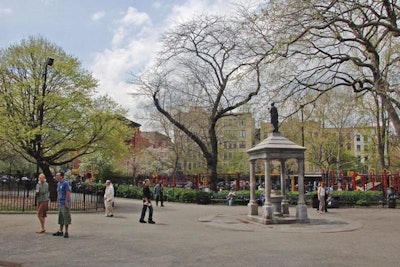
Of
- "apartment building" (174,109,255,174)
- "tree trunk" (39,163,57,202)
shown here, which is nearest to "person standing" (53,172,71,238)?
"tree trunk" (39,163,57,202)

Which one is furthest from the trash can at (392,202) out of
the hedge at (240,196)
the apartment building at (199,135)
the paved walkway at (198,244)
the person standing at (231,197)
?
the apartment building at (199,135)

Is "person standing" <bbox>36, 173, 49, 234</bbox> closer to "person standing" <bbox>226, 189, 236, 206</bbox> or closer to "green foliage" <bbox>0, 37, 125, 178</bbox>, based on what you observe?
"green foliage" <bbox>0, 37, 125, 178</bbox>

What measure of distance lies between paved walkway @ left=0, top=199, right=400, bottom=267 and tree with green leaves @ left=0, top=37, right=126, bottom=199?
7971 mm

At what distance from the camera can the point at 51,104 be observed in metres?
24.2

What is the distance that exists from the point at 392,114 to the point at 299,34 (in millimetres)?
7455

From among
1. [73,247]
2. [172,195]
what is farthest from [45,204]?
[172,195]

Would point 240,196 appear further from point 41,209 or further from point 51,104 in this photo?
point 41,209

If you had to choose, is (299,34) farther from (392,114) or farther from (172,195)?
(172,195)

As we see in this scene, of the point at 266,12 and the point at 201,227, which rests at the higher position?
the point at 266,12

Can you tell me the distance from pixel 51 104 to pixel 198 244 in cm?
1581

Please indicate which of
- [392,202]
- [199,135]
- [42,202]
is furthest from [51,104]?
[199,135]

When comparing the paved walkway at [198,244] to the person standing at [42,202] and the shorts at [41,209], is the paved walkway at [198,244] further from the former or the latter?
the shorts at [41,209]

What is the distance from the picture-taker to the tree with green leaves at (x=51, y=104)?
2389cm

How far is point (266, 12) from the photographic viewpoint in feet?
51.5
